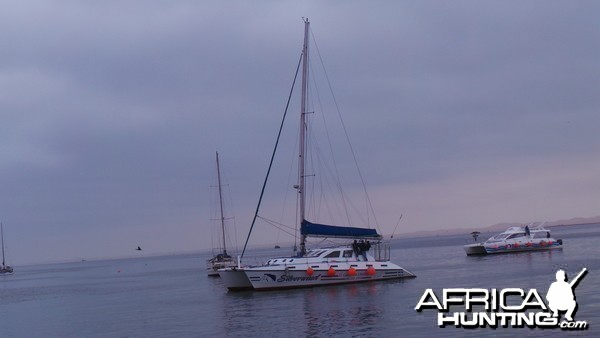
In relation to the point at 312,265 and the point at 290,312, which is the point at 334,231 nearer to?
the point at 312,265

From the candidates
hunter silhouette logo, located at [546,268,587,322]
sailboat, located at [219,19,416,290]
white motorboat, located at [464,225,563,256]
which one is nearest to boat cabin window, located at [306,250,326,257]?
sailboat, located at [219,19,416,290]

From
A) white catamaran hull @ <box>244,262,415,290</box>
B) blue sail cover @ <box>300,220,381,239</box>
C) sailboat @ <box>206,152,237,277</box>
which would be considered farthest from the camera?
sailboat @ <box>206,152,237,277</box>

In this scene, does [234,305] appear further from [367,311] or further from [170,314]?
[367,311]

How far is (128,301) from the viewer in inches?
2229

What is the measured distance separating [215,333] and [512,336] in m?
13.5

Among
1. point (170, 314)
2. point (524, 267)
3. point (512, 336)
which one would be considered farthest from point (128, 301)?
point (512, 336)

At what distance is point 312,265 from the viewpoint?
4769 centimetres

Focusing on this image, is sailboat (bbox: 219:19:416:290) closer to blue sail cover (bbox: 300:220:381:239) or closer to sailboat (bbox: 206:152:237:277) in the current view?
blue sail cover (bbox: 300:220:381:239)

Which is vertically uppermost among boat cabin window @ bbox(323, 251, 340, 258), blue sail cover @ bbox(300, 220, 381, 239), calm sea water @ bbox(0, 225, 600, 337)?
blue sail cover @ bbox(300, 220, 381, 239)

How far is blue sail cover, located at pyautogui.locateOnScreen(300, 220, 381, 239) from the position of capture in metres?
48.3

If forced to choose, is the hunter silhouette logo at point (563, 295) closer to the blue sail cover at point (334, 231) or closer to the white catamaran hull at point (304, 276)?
the white catamaran hull at point (304, 276)

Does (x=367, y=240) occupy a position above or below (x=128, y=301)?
above

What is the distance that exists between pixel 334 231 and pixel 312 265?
327 cm

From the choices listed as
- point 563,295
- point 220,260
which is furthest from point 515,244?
point 563,295
